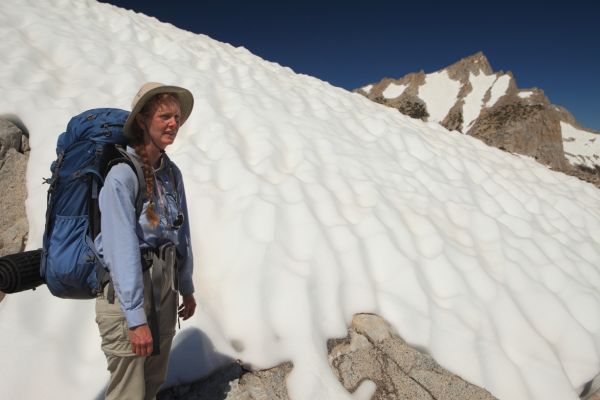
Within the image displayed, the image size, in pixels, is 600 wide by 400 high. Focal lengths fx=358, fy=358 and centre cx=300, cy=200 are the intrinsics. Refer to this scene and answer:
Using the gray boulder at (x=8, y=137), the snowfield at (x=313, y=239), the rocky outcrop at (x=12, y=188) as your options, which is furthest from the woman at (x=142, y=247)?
the gray boulder at (x=8, y=137)

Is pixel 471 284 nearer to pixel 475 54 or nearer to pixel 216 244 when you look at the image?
pixel 216 244

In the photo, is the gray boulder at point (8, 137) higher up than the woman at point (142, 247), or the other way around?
the woman at point (142, 247)

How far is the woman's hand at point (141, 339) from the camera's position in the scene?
180 centimetres

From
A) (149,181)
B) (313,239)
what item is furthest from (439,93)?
(149,181)

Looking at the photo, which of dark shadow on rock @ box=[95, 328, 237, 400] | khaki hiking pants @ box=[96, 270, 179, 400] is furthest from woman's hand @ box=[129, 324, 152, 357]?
dark shadow on rock @ box=[95, 328, 237, 400]

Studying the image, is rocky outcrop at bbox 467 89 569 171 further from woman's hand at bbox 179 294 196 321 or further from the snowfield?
woman's hand at bbox 179 294 196 321

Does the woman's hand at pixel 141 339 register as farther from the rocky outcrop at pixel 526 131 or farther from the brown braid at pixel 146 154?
the rocky outcrop at pixel 526 131

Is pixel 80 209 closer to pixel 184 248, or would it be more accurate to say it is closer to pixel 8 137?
pixel 184 248

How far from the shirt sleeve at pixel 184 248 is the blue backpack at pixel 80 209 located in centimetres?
49

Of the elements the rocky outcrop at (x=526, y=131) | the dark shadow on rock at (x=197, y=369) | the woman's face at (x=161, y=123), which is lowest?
the dark shadow on rock at (x=197, y=369)

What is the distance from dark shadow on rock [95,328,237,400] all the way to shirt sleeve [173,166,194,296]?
0.67 metres

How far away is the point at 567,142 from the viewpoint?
405ft

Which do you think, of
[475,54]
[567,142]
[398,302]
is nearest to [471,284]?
[398,302]

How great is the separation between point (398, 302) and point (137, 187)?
2658 mm
